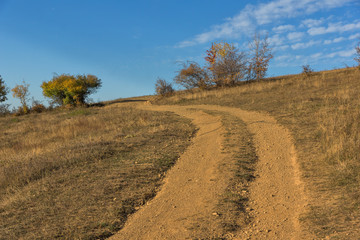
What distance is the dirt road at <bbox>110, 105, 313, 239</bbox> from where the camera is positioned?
15.6ft

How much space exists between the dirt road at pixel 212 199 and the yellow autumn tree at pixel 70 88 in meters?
27.6

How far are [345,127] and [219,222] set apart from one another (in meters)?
6.50

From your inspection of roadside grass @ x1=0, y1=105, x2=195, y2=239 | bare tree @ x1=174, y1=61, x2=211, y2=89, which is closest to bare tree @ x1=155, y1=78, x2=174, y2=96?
bare tree @ x1=174, y1=61, x2=211, y2=89

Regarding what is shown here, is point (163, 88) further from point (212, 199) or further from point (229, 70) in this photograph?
point (212, 199)

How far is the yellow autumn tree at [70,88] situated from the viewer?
109ft

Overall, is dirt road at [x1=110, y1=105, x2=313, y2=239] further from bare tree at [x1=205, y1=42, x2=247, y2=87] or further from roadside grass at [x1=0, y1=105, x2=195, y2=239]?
bare tree at [x1=205, y1=42, x2=247, y2=87]

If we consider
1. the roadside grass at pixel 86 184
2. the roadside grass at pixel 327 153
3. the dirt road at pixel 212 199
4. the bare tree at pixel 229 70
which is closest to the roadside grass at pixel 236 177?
the dirt road at pixel 212 199

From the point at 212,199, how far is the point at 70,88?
1228 inches

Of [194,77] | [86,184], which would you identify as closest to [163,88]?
[194,77]

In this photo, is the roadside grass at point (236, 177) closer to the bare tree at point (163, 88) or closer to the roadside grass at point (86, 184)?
the roadside grass at point (86, 184)

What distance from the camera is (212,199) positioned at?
586 centimetres

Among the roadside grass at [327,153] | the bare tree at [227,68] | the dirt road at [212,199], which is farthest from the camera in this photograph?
the bare tree at [227,68]

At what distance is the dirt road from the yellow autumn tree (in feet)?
90.5

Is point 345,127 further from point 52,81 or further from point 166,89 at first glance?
point 52,81
